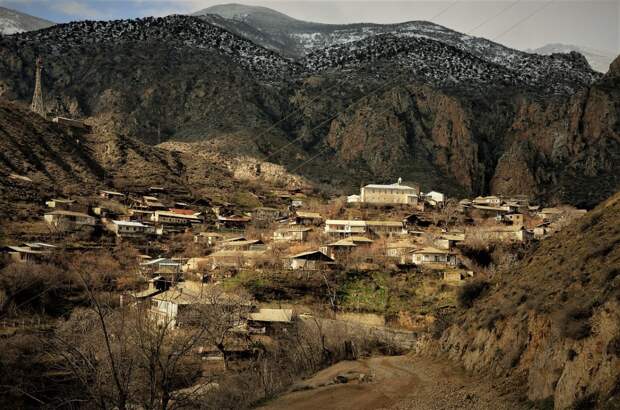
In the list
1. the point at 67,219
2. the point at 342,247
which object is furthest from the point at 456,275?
the point at 67,219

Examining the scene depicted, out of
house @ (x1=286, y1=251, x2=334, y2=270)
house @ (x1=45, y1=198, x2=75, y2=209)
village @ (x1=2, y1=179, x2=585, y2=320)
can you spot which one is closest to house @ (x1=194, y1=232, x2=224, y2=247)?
village @ (x1=2, y1=179, x2=585, y2=320)

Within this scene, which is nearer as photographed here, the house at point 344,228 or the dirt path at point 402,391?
the dirt path at point 402,391

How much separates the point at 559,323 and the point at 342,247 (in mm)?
42926

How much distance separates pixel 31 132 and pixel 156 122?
50.1 meters

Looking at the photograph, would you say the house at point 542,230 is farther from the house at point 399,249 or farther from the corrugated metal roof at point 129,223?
the corrugated metal roof at point 129,223

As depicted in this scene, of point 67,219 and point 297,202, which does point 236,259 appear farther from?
point 297,202

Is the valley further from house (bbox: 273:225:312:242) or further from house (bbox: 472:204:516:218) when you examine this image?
house (bbox: 472:204:516:218)

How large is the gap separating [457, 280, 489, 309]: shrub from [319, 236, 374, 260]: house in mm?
27117

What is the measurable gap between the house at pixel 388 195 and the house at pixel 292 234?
21.7 m

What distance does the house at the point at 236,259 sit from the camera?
51.9m

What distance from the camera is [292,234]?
214 ft

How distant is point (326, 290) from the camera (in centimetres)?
4834

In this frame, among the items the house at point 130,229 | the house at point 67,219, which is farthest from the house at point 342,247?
the house at point 67,219

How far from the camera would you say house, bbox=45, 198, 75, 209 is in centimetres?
6303
